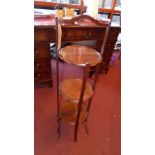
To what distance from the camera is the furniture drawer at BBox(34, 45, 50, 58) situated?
6.31ft

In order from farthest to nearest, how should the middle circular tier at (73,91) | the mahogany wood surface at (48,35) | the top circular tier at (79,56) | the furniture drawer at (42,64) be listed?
1. the furniture drawer at (42,64)
2. the mahogany wood surface at (48,35)
3. the middle circular tier at (73,91)
4. the top circular tier at (79,56)

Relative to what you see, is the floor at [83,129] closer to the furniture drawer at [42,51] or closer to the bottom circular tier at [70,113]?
the bottom circular tier at [70,113]

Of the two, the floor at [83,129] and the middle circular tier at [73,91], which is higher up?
the middle circular tier at [73,91]

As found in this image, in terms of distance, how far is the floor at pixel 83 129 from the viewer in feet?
4.75

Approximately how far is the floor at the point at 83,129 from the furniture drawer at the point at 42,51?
0.44m

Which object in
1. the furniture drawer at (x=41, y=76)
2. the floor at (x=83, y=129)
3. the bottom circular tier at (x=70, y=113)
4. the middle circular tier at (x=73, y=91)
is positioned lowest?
the floor at (x=83, y=129)

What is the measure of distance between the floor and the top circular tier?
72cm

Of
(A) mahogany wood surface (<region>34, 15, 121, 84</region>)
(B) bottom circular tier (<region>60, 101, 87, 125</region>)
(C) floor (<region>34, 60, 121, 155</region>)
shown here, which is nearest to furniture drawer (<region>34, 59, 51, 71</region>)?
(A) mahogany wood surface (<region>34, 15, 121, 84</region>)

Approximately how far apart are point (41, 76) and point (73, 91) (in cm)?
78

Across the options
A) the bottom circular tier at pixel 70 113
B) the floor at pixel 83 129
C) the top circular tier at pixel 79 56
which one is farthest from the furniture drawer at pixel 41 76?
the top circular tier at pixel 79 56

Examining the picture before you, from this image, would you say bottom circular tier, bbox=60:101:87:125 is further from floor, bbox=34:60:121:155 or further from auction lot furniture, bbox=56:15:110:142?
floor, bbox=34:60:121:155
